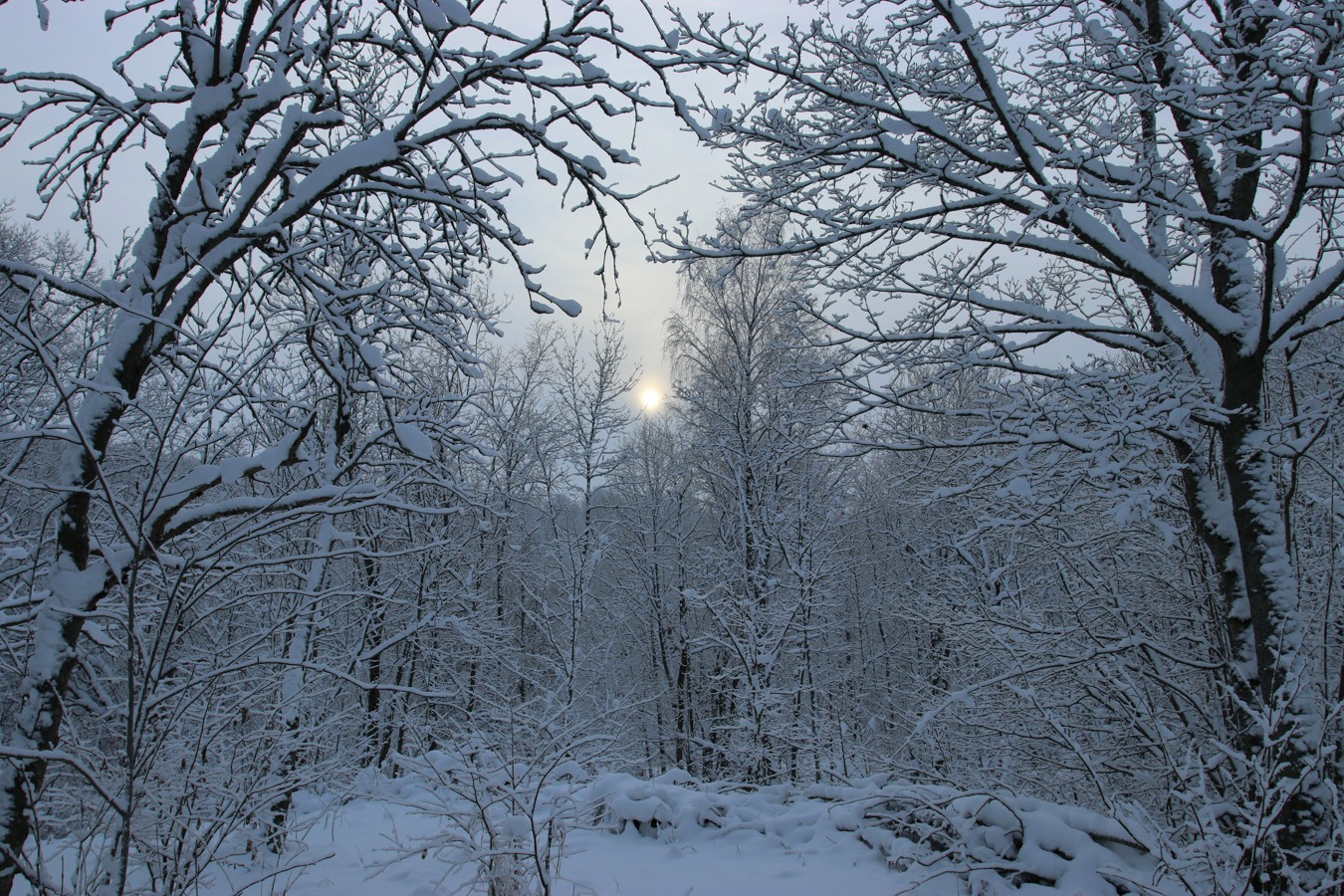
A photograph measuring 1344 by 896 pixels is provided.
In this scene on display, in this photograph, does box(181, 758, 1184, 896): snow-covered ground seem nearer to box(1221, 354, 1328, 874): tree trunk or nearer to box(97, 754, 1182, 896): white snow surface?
box(97, 754, 1182, 896): white snow surface

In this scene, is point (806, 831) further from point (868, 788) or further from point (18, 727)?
point (18, 727)

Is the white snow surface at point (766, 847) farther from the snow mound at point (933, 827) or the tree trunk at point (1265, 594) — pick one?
the tree trunk at point (1265, 594)

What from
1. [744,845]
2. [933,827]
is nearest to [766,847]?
[744,845]

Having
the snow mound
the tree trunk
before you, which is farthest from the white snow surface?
the tree trunk

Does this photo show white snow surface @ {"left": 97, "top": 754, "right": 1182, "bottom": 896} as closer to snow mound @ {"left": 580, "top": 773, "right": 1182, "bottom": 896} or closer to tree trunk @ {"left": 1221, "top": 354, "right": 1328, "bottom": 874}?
snow mound @ {"left": 580, "top": 773, "right": 1182, "bottom": 896}

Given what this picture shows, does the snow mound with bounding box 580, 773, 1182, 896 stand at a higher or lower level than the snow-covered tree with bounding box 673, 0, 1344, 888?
lower

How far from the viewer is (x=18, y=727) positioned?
84.6 inches

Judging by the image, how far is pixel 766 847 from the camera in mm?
4762

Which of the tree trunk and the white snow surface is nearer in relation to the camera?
the tree trunk

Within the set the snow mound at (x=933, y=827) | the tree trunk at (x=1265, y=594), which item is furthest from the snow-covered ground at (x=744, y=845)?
the tree trunk at (x=1265, y=594)

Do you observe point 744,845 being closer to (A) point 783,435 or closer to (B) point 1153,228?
(A) point 783,435

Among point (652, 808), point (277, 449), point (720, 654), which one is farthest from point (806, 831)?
point (720, 654)

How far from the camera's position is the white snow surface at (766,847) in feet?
11.4

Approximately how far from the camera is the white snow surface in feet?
11.4
